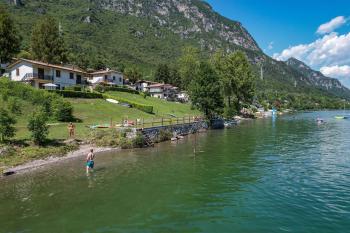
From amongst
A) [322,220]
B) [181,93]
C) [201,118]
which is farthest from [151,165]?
[181,93]

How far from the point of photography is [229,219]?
18797 millimetres

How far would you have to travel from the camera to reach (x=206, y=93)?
75.8 meters

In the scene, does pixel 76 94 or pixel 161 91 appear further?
pixel 161 91

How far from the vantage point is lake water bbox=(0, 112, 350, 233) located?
18172 mm

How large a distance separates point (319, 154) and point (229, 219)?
2617 centimetres

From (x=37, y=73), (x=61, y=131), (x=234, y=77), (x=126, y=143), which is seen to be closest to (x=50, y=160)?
(x=61, y=131)

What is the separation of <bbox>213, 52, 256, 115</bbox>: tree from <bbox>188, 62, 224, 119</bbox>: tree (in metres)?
34.7

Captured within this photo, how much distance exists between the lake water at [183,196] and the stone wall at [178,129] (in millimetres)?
11665

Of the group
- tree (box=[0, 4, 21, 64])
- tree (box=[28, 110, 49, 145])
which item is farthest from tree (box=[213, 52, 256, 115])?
tree (box=[28, 110, 49, 145])

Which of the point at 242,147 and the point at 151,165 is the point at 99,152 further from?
the point at 242,147

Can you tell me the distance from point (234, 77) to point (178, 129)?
60.2 m

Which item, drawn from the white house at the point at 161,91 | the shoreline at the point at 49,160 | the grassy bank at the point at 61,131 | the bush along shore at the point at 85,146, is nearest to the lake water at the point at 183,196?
the shoreline at the point at 49,160

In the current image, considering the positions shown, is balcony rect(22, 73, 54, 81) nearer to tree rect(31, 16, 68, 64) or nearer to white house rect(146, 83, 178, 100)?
tree rect(31, 16, 68, 64)

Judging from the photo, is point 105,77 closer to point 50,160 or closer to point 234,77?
point 234,77
